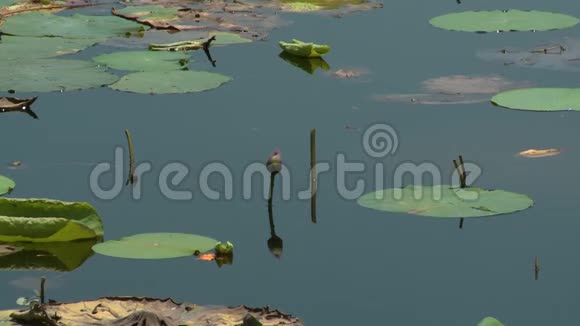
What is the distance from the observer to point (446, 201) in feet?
13.1

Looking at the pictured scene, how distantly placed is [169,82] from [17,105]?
619mm

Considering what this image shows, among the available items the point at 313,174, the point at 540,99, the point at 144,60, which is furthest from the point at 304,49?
the point at 313,174

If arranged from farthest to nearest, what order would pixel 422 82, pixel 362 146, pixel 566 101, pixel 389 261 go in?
pixel 422 82
pixel 566 101
pixel 362 146
pixel 389 261

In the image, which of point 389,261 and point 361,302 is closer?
point 361,302

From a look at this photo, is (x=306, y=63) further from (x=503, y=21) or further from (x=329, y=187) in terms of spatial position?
(x=329, y=187)

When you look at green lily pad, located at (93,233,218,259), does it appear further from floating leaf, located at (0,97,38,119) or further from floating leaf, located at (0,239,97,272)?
floating leaf, located at (0,97,38,119)

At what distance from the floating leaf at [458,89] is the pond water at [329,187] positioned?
68 millimetres

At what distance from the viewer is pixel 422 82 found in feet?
17.7

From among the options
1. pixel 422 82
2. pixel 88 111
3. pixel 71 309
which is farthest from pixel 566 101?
pixel 71 309

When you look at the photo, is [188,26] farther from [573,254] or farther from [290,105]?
[573,254]

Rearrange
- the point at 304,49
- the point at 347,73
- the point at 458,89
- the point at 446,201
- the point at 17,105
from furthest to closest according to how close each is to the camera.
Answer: the point at 304,49, the point at 347,73, the point at 458,89, the point at 17,105, the point at 446,201

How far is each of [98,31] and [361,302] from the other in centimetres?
317

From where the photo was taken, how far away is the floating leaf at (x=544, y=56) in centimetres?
568

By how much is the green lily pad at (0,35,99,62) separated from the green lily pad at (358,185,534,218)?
7.19 ft
